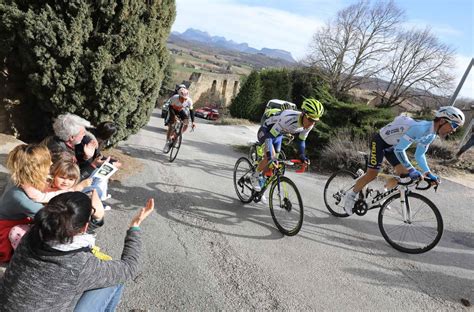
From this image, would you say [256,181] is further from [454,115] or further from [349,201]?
[454,115]

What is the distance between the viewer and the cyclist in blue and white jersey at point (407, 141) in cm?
454

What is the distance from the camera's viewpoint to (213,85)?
43.8 meters

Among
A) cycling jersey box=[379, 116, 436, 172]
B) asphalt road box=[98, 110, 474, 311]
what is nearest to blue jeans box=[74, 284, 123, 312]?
asphalt road box=[98, 110, 474, 311]

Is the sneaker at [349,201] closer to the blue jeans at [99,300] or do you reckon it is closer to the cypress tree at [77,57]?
the blue jeans at [99,300]

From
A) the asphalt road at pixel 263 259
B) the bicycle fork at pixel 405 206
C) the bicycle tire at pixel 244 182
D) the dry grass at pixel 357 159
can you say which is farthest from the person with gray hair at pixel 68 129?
the dry grass at pixel 357 159

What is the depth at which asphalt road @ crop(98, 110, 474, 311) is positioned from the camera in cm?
352

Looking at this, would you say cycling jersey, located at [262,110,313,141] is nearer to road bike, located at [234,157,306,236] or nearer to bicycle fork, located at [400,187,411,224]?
road bike, located at [234,157,306,236]

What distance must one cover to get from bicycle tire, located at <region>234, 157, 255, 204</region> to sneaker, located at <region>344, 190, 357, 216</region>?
1657mm

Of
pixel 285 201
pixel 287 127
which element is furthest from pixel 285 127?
pixel 285 201

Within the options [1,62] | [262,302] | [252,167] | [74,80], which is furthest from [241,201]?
[1,62]

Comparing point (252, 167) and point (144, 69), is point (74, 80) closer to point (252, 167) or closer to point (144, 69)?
point (144, 69)

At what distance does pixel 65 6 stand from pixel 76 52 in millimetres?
765

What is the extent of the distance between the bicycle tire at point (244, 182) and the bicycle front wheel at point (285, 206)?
2.89 ft

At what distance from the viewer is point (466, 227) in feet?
21.2
